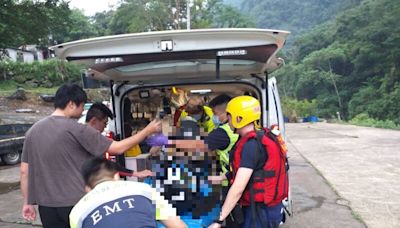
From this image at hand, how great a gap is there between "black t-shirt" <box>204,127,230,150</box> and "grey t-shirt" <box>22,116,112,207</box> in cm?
75

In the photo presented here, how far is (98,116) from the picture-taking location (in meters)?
3.77

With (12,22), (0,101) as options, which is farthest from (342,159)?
(0,101)

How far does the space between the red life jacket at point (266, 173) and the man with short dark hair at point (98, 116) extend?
1605 millimetres

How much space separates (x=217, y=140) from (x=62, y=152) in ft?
3.70

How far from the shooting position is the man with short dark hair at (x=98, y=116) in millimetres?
3758

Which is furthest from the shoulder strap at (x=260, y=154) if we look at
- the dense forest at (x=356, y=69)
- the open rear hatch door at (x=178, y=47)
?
the dense forest at (x=356, y=69)

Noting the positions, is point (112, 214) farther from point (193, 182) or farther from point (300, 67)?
point (300, 67)

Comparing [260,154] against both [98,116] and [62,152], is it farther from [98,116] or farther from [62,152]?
[98,116]

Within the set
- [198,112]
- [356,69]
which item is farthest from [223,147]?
[356,69]

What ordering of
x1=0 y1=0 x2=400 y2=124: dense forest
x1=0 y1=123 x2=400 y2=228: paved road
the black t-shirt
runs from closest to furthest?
the black t-shirt, x1=0 y1=123 x2=400 y2=228: paved road, x1=0 y1=0 x2=400 y2=124: dense forest

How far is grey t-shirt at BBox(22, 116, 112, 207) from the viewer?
9.22ft

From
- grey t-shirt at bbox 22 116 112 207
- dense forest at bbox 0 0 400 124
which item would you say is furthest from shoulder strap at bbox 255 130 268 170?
dense forest at bbox 0 0 400 124

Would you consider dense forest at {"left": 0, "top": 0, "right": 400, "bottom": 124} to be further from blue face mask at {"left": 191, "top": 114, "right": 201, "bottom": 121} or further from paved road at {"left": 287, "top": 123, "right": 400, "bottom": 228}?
blue face mask at {"left": 191, "top": 114, "right": 201, "bottom": 121}

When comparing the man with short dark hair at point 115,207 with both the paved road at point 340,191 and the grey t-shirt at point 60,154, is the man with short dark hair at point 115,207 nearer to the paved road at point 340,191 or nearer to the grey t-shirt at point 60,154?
the grey t-shirt at point 60,154
